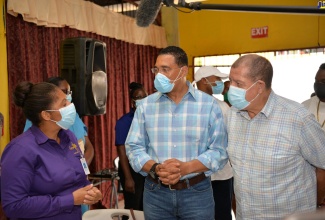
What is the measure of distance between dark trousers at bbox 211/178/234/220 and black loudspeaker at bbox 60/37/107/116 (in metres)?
1.18

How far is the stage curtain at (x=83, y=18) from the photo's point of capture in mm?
3920

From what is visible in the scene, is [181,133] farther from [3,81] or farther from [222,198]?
[3,81]

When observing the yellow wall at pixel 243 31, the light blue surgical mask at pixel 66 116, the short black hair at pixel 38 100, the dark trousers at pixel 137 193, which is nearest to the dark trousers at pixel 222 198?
the dark trousers at pixel 137 193

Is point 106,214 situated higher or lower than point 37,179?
lower

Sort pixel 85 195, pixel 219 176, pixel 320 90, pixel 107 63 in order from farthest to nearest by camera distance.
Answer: pixel 107 63, pixel 219 176, pixel 320 90, pixel 85 195

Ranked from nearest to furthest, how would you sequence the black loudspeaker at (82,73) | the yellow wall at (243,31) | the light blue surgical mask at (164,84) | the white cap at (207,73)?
the light blue surgical mask at (164,84) → the black loudspeaker at (82,73) → the white cap at (207,73) → the yellow wall at (243,31)

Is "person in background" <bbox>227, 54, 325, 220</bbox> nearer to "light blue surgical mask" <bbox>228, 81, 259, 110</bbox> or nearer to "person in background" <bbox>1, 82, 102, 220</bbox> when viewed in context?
"light blue surgical mask" <bbox>228, 81, 259, 110</bbox>

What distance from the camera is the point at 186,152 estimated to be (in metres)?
2.10

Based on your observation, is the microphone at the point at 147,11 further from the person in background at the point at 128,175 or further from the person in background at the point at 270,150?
the person in background at the point at 128,175

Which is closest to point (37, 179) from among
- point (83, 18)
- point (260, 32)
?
point (83, 18)

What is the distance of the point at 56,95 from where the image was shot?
1.91 metres

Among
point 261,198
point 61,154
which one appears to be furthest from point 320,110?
point 61,154

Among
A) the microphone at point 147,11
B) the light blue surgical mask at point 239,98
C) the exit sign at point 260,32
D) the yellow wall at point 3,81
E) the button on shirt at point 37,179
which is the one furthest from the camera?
the exit sign at point 260,32

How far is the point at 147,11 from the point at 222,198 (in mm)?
1710
